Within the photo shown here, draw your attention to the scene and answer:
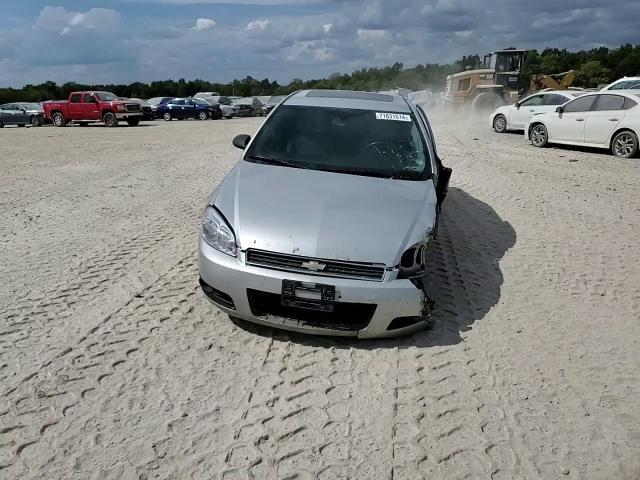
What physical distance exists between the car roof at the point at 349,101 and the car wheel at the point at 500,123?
15259 millimetres

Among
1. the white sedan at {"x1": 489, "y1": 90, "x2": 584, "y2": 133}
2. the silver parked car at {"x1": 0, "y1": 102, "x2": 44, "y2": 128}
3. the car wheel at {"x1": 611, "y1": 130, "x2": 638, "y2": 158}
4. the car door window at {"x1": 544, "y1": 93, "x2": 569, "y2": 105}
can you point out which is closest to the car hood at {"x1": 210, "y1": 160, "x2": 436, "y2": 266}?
the car wheel at {"x1": 611, "y1": 130, "x2": 638, "y2": 158}

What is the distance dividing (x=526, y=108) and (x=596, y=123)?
216 inches

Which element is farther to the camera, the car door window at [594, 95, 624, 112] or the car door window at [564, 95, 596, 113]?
the car door window at [564, 95, 596, 113]

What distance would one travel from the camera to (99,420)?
294 centimetres

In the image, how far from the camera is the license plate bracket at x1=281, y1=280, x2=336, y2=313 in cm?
358

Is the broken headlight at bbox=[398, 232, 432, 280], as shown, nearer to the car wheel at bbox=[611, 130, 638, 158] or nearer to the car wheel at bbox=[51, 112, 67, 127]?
the car wheel at bbox=[611, 130, 638, 158]

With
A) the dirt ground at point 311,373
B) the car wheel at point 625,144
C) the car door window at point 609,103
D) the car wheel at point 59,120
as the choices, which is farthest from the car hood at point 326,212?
the car wheel at point 59,120

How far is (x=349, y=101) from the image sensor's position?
570 cm

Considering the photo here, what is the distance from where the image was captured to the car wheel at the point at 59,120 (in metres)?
28.7

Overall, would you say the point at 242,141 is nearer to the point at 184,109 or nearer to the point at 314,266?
the point at 314,266

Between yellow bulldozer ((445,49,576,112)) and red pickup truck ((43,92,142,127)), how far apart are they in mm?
16930

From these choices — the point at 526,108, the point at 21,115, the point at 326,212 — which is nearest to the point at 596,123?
the point at 526,108

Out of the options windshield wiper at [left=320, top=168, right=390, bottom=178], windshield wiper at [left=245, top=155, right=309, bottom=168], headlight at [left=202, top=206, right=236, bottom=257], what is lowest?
A: headlight at [left=202, top=206, right=236, bottom=257]

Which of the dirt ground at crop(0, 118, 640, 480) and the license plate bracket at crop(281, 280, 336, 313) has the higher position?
the license plate bracket at crop(281, 280, 336, 313)
